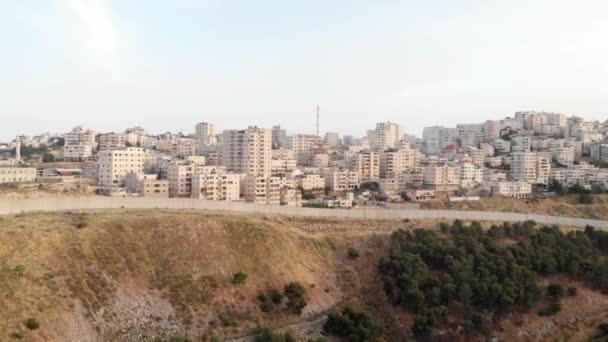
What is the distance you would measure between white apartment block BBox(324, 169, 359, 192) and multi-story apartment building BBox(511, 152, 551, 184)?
72.7 ft

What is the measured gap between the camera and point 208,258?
3123cm

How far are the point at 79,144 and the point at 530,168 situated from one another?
2401 inches

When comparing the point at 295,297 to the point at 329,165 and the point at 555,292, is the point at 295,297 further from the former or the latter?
the point at 329,165

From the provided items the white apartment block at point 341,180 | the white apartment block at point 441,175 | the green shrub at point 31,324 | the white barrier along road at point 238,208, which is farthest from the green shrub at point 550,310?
the white apartment block at point 341,180

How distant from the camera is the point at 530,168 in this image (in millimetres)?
75562

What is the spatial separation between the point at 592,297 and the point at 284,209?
21319mm

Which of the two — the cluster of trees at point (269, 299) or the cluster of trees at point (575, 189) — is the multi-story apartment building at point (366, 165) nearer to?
the cluster of trees at point (575, 189)

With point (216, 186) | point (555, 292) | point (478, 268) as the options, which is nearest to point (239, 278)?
point (478, 268)

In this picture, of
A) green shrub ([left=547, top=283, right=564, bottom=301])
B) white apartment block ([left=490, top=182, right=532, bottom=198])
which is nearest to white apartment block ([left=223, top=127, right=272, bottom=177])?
white apartment block ([left=490, top=182, right=532, bottom=198])

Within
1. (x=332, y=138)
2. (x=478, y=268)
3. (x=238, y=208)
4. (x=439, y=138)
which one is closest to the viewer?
(x=478, y=268)

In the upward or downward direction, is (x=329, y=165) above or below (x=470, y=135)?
below

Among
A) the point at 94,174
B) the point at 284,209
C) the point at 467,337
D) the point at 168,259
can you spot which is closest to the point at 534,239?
the point at 467,337

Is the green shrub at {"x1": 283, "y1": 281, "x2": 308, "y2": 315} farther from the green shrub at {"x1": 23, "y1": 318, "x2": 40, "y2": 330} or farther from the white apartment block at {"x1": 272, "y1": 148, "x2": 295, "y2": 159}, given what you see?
the white apartment block at {"x1": 272, "y1": 148, "x2": 295, "y2": 159}

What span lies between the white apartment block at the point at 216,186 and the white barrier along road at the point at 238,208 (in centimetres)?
1160
